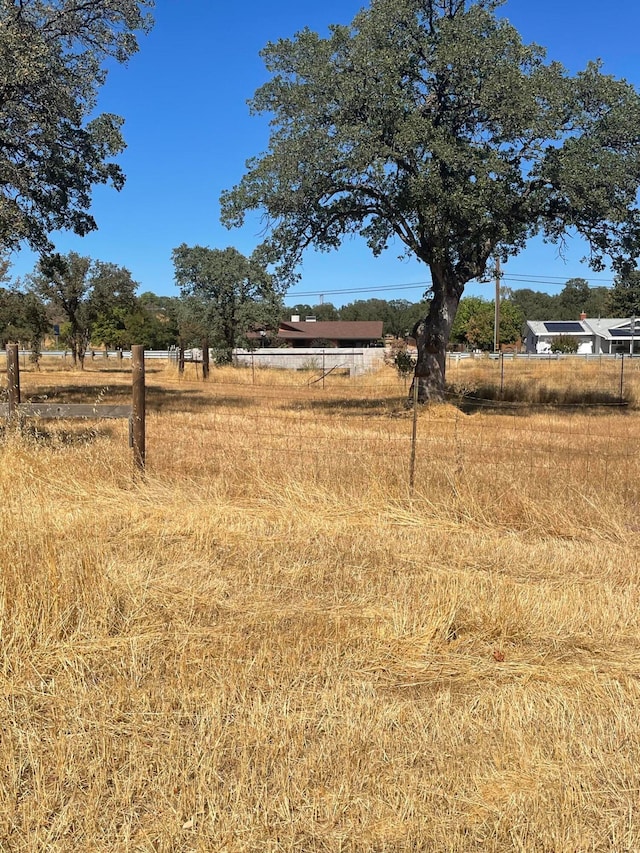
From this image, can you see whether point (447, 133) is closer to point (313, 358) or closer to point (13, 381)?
point (13, 381)

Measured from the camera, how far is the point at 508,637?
4449 mm

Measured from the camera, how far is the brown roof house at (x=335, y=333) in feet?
292

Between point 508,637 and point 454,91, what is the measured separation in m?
14.7

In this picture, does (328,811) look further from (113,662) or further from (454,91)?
(454,91)

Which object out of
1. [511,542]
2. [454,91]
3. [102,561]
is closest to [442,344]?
[454,91]

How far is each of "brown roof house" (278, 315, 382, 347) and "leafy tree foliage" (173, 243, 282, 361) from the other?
32.4 meters

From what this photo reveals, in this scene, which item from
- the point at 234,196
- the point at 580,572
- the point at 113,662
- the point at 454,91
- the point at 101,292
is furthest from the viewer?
the point at 101,292

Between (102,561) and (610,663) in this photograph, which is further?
(102,561)

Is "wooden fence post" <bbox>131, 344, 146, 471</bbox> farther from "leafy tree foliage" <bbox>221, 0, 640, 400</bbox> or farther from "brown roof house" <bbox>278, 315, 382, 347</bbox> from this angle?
"brown roof house" <bbox>278, 315, 382, 347</bbox>

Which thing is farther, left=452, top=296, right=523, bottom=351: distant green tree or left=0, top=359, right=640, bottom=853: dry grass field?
left=452, top=296, right=523, bottom=351: distant green tree

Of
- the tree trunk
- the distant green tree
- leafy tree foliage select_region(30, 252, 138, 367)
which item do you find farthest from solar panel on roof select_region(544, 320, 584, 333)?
the tree trunk

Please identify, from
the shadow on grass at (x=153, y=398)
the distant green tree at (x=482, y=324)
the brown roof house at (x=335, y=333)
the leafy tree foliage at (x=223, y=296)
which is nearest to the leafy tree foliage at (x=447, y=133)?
the shadow on grass at (x=153, y=398)

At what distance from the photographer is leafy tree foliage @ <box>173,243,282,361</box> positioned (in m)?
52.2

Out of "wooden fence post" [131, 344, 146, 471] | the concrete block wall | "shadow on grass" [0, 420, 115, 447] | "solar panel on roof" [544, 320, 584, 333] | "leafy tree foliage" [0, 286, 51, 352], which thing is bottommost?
"shadow on grass" [0, 420, 115, 447]
